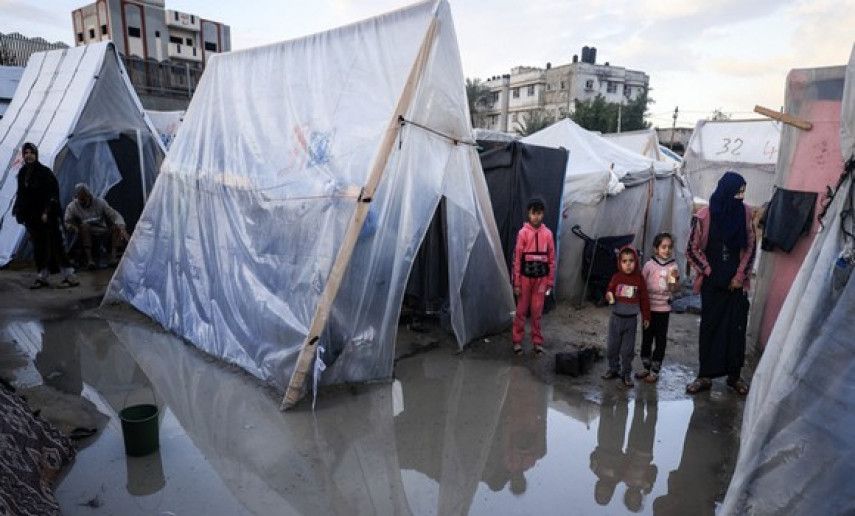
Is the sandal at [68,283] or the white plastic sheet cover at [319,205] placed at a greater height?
the white plastic sheet cover at [319,205]

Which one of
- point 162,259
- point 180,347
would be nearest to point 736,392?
point 180,347

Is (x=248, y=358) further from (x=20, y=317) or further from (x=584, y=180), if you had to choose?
(x=584, y=180)

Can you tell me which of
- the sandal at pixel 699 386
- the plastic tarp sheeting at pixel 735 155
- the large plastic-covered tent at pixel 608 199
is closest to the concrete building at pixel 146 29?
the plastic tarp sheeting at pixel 735 155

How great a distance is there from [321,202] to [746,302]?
3.66 meters

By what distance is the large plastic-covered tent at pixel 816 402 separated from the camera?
6.72 feet

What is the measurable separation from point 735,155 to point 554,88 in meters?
34.1

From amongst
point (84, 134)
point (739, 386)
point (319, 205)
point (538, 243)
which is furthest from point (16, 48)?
point (739, 386)

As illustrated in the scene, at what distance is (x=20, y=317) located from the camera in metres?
5.83

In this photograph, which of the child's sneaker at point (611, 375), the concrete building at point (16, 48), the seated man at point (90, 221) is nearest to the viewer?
the child's sneaker at point (611, 375)

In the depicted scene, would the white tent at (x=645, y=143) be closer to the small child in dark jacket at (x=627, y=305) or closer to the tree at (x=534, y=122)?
the small child in dark jacket at (x=627, y=305)

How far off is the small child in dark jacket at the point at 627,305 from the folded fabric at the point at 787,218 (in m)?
1.25

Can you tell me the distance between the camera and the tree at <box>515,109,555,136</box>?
124 ft

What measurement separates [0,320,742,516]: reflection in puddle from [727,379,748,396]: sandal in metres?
0.20

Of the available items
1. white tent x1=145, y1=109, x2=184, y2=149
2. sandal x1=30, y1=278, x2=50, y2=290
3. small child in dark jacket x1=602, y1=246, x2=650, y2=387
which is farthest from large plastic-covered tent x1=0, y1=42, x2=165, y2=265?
small child in dark jacket x1=602, y1=246, x2=650, y2=387
